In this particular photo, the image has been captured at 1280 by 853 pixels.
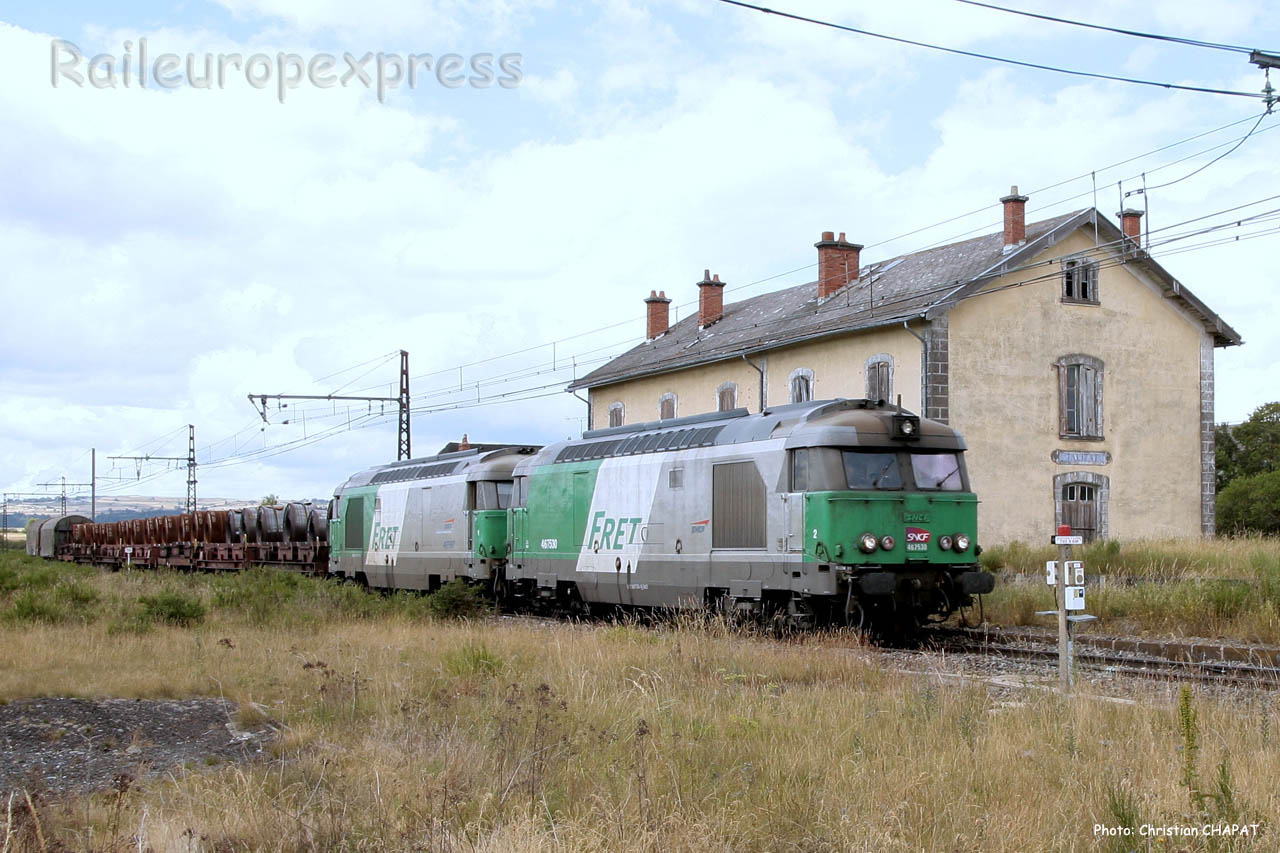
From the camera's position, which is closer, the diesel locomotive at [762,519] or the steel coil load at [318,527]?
the diesel locomotive at [762,519]

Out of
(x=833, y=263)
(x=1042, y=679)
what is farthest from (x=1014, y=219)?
(x=1042, y=679)

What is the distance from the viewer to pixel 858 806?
646 centimetres

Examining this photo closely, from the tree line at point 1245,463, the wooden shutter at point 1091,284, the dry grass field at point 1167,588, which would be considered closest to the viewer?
the dry grass field at point 1167,588

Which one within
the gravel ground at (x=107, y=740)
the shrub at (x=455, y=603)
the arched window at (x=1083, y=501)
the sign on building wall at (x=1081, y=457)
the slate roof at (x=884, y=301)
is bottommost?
the gravel ground at (x=107, y=740)

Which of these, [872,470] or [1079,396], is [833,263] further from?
[872,470]

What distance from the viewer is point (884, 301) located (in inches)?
1184

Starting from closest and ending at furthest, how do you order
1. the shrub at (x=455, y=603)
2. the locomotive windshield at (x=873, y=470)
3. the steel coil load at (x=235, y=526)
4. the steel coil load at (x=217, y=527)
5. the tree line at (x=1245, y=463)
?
the locomotive windshield at (x=873, y=470)
the shrub at (x=455, y=603)
the steel coil load at (x=235, y=526)
the steel coil load at (x=217, y=527)
the tree line at (x=1245, y=463)

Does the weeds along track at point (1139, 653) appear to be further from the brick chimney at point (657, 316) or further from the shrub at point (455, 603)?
the brick chimney at point (657, 316)

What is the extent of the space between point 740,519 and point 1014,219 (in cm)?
1552

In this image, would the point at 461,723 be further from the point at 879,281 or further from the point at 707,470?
the point at 879,281

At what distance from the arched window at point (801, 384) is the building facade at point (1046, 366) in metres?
0.04

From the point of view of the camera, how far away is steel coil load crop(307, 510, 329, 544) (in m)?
34.3

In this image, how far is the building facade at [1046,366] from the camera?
91.9 ft

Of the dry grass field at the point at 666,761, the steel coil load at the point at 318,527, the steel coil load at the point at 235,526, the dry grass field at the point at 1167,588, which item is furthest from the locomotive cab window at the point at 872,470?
the steel coil load at the point at 235,526
